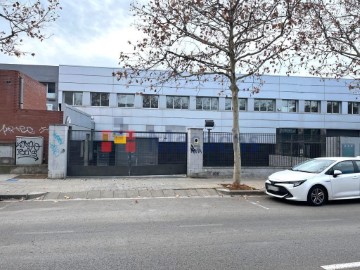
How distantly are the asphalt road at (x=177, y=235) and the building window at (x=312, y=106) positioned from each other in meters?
34.1

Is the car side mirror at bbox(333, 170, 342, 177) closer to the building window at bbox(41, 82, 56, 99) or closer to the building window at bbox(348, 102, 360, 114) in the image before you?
the building window at bbox(348, 102, 360, 114)

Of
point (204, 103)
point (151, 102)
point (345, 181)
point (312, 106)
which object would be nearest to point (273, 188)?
point (345, 181)

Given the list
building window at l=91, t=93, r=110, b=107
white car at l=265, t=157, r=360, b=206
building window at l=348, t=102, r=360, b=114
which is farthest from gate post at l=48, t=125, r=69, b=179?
building window at l=348, t=102, r=360, b=114

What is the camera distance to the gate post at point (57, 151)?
15.3m

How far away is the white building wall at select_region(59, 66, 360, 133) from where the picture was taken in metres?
37.1

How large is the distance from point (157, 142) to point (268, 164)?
517 cm

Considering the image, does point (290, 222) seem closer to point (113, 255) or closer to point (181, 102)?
point (113, 255)

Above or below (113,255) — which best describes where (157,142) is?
above

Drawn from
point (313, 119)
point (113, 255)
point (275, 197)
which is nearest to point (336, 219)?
point (275, 197)

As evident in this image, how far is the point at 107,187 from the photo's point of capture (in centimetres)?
1326

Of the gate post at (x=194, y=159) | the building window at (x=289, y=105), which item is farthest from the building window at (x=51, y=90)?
the gate post at (x=194, y=159)

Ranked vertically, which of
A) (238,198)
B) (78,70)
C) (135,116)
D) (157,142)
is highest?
(78,70)

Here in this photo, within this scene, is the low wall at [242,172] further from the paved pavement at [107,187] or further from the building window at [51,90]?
the building window at [51,90]

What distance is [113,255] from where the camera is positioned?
218 inches
